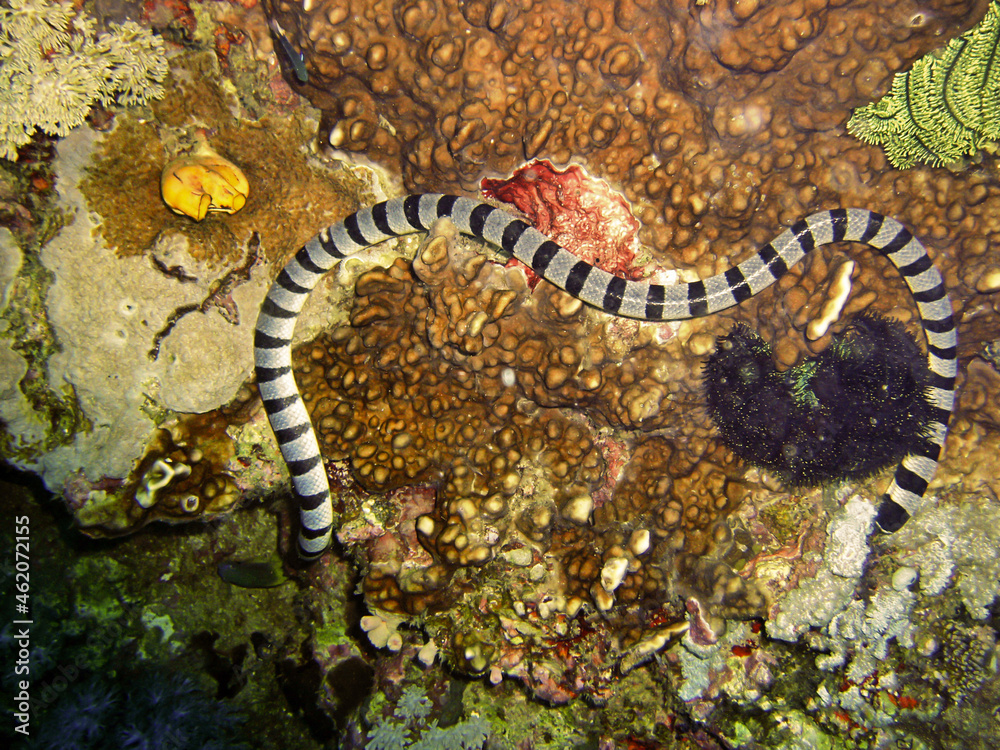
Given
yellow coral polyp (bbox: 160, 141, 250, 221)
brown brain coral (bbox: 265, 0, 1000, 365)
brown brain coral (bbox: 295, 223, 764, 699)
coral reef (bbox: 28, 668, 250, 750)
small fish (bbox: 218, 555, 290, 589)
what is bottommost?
coral reef (bbox: 28, 668, 250, 750)

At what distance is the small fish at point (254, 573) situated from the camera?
10.6ft

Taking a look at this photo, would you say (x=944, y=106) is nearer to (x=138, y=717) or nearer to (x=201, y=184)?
(x=201, y=184)

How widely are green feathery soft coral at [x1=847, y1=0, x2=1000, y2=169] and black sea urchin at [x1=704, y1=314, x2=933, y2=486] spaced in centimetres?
114

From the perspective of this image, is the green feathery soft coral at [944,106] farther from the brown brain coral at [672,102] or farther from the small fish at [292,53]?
the small fish at [292,53]

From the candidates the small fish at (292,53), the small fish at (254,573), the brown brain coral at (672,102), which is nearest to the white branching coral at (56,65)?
the small fish at (292,53)

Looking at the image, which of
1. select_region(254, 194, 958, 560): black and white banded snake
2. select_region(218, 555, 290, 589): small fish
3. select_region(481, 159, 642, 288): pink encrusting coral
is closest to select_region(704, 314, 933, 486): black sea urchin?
select_region(254, 194, 958, 560): black and white banded snake

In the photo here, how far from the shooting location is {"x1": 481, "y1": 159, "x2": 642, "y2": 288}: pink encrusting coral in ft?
9.57

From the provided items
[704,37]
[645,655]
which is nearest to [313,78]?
[704,37]

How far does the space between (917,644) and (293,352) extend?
4840 millimetres

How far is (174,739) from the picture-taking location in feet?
9.07

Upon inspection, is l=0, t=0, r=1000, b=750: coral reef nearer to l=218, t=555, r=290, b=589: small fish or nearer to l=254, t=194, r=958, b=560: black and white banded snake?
l=254, t=194, r=958, b=560: black and white banded snake

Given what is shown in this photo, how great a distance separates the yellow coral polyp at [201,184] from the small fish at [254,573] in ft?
8.38

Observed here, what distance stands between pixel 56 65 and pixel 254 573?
133 inches

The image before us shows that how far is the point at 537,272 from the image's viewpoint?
302cm
